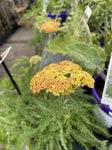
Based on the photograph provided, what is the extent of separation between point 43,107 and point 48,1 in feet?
3.71

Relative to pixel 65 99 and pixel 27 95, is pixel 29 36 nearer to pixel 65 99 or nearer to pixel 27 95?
pixel 27 95

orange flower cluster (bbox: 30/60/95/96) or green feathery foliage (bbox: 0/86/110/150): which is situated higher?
orange flower cluster (bbox: 30/60/95/96)

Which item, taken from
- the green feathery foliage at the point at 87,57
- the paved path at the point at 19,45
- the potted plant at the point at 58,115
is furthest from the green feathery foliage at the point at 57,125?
the paved path at the point at 19,45

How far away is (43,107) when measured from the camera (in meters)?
0.60

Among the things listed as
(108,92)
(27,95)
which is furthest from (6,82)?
(108,92)

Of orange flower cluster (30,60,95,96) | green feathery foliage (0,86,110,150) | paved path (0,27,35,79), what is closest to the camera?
orange flower cluster (30,60,95,96)

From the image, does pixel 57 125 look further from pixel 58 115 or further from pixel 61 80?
pixel 61 80

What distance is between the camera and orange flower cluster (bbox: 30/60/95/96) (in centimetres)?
45

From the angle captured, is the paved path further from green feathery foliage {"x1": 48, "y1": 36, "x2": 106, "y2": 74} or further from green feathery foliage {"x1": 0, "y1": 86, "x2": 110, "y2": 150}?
green feathery foliage {"x1": 48, "y1": 36, "x2": 106, "y2": 74}

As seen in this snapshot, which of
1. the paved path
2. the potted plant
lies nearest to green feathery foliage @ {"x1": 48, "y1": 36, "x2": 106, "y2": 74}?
the potted plant

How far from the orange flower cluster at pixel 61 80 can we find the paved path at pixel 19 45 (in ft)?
3.51

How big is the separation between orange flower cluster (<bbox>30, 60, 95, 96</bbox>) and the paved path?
1069 mm

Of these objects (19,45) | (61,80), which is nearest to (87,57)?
(61,80)

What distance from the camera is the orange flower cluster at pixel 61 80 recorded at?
1.47ft
